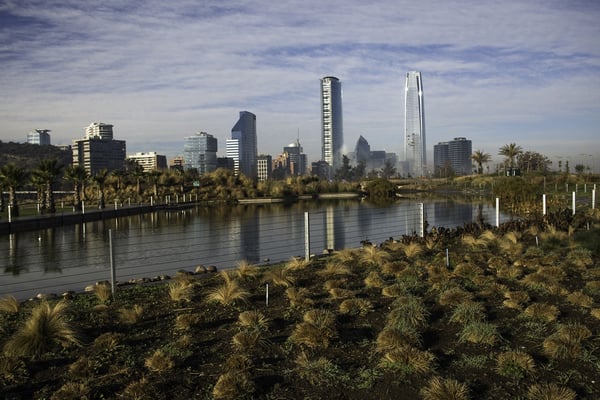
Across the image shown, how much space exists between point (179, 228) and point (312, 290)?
23.2m

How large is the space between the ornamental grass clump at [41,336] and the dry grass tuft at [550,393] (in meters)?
4.53

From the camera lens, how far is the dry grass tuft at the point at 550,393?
4.12m

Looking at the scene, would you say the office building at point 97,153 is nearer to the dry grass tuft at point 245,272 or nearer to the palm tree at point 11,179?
the palm tree at point 11,179

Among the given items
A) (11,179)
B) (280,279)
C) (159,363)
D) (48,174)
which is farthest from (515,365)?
(48,174)

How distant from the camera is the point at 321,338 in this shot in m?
5.49

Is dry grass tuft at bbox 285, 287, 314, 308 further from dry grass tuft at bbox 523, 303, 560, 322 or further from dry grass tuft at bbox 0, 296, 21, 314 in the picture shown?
dry grass tuft at bbox 0, 296, 21, 314

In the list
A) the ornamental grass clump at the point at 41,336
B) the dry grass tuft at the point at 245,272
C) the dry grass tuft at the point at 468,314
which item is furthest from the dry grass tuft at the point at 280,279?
the ornamental grass clump at the point at 41,336

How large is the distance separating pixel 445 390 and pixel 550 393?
0.86 meters

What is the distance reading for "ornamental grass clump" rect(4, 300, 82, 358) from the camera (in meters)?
5.21

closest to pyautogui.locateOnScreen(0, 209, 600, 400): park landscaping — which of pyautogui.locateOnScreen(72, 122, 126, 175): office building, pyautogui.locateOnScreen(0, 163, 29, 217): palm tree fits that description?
pyautogui.locateOnScreen(0, 163, 29, 217): palm tree

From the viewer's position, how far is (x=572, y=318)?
635 cm

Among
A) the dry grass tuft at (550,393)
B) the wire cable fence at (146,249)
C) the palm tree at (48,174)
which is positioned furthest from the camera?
the palm tree at (48,174)

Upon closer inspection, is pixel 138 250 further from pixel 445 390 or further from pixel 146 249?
pixel 445 390

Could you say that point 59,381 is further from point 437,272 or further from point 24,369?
point 437,272
